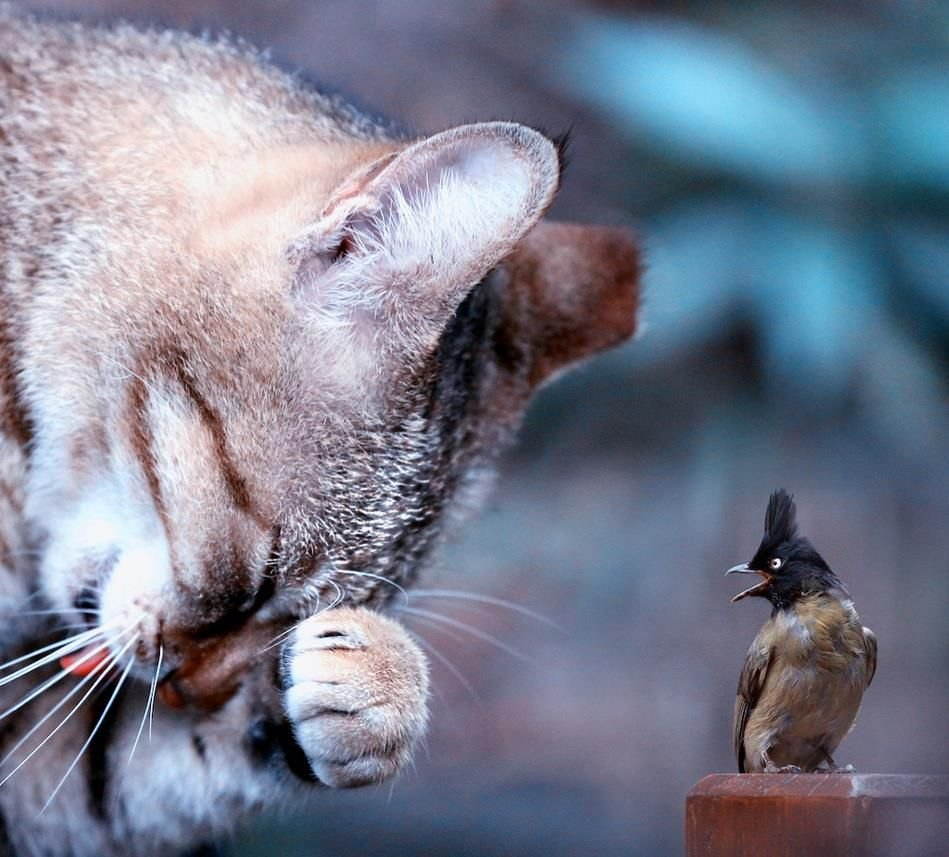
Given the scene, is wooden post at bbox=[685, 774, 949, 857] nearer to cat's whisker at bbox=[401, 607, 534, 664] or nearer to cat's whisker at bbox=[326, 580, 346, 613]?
cat's whisker at bbox=[326, 580, 346, 613]

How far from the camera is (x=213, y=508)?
865mm

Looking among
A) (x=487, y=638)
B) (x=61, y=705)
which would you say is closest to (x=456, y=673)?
(x=487, y=638)

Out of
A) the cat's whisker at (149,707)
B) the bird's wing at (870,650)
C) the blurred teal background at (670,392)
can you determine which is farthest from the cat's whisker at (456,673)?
the bird's wing at (870,650)

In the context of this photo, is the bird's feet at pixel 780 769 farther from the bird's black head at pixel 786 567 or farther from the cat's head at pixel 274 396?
the cat's head at pixel 274 396

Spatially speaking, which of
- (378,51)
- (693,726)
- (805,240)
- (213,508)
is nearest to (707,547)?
(693,726)

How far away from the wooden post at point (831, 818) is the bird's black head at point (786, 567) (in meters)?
0.10

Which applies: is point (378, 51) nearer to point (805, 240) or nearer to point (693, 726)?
point (805, 240)

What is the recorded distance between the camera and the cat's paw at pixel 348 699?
87 cm

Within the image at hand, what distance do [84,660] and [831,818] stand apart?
56 cm

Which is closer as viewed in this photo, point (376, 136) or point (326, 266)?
point (326, 266)

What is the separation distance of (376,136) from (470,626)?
0.46 metres

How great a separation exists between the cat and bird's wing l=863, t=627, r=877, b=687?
321mm

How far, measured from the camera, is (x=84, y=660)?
949 mm

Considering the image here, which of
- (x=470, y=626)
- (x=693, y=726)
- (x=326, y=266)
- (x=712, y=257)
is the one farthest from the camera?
(x=470, y=626)
